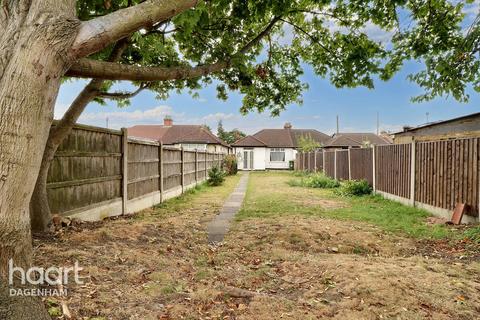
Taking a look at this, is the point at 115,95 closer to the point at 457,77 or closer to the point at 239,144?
the point at 457,77

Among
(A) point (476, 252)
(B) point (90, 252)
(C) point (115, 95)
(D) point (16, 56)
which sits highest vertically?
(C) point (115, 95)

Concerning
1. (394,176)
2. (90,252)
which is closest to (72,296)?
(90,252)

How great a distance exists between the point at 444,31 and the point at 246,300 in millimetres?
6680

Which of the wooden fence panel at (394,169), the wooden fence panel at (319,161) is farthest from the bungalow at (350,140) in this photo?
the wooden fence panel at (394,169)

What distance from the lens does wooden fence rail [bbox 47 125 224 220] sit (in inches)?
223

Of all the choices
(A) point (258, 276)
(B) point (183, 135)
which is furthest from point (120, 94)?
(B) point (183, 135)

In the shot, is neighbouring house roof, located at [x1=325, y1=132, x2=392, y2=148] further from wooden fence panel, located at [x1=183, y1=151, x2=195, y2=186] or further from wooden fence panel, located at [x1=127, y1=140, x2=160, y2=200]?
wooden fence panel, located at [x1=127, y1=140, x2=160, y2=200]

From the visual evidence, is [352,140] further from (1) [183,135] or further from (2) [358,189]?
(2) [358,189]

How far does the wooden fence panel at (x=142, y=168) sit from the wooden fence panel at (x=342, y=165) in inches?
401

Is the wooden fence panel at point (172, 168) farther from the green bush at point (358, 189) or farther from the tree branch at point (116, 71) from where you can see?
the tree branch at point (116, 71)

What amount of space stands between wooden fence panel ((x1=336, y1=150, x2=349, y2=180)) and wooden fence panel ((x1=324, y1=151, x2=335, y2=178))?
0.94 meters

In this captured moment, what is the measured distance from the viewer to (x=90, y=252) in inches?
157

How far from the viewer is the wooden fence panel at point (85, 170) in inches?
217

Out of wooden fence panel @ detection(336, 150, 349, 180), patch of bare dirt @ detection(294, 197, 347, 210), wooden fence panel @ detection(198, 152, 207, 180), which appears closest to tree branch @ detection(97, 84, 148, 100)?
patch of bare dirt @ detection(294, 197, 347, 210)
